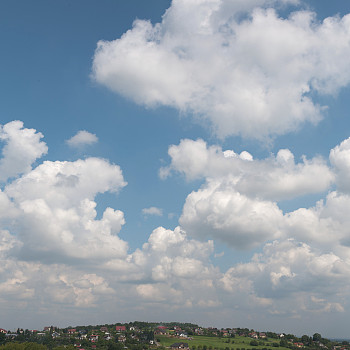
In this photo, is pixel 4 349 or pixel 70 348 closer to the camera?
pixel 4 349

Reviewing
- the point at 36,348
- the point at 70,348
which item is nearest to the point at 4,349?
the point at 36,348

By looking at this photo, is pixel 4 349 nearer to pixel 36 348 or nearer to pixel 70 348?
pixel 36 348

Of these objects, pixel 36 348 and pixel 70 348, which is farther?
pixel 70 348

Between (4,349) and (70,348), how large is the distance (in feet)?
111

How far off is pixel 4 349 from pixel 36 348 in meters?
14.2

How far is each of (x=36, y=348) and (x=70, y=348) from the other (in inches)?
773

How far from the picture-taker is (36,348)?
16988 cm

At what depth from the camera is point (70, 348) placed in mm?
184500

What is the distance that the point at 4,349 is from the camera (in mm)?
160750
